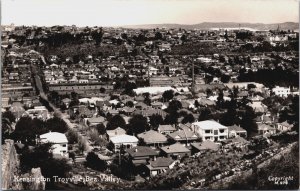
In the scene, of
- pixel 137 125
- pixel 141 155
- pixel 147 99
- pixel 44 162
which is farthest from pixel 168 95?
pixel 44 162

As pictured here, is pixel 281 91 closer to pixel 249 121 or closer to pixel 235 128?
pixel 249 121

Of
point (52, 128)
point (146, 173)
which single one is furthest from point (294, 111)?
point (52, 128)

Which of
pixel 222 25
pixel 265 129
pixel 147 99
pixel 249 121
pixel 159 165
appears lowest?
pixel 159 165

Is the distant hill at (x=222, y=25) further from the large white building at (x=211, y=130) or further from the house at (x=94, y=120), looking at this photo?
the house at (x=94, y=120)

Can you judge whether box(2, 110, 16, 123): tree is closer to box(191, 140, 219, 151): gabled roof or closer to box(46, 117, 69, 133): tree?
box(46, 117, 69, 133): tree

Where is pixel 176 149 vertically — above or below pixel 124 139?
below

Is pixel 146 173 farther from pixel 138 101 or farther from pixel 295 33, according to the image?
pixel 295 33

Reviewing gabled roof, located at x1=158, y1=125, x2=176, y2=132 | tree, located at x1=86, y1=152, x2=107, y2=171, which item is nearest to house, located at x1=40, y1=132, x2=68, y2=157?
tree, located at x1=86, y1=152, x2=107, y2=171

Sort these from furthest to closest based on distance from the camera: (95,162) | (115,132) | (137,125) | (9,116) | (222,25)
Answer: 1. (137,125)
2. (115,132)
3. (95,162)
4. (222,25)
5. (9,116)
